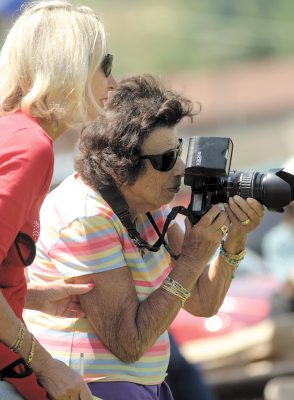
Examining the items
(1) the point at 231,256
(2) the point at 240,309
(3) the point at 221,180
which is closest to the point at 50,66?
(3) the point at 221,180

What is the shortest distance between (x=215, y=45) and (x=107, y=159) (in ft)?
69.3

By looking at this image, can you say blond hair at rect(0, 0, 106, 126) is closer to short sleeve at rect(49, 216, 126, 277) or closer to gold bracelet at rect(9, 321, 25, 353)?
short sleeve at rect(49, 216, 126, 277)

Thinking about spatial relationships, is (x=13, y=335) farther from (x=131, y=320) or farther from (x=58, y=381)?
(x=131, y=320)

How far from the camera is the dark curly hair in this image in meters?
3.02

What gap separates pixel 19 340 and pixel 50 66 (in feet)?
2.47

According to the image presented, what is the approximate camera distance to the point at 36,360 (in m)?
2.57

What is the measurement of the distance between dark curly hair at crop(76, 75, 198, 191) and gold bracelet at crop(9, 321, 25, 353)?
659mm

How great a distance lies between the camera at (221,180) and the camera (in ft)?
9.89

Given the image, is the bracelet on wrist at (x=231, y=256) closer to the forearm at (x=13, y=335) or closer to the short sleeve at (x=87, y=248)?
the short sleeve at (x=87, y=248)

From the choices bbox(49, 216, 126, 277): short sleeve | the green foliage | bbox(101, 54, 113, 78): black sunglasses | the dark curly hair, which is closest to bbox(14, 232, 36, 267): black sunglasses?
bbox(49, 216, 126, 277): short sleeve

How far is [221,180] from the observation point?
3066 mm

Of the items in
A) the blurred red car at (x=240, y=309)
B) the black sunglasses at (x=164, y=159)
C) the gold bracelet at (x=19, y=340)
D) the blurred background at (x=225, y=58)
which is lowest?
the blurred background at (x=225, y=58)

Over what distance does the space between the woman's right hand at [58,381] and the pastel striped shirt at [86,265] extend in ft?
1.07

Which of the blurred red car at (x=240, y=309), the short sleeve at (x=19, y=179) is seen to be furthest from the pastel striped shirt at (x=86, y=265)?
the blurred red car at (x=240, y=309)
